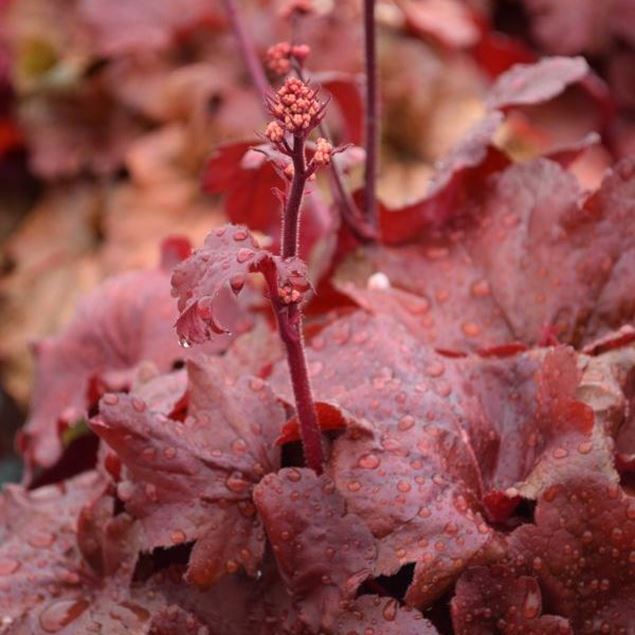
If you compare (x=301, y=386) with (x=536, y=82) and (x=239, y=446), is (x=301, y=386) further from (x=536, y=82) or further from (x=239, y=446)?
(x=536, y=82)

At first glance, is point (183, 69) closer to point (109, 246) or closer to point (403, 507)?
point (109, 246)

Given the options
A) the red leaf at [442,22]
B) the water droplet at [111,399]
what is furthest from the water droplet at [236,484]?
the red leaf at [442,22]

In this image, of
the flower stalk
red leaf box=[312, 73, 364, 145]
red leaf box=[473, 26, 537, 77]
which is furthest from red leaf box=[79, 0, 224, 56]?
the flower stalk

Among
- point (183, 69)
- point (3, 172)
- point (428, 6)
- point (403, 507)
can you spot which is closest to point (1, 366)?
point (3, 172)

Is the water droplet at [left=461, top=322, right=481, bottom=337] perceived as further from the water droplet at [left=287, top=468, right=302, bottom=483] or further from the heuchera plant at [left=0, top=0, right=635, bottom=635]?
the water droplet at [left=287, top=468, right=302, bottom=483]

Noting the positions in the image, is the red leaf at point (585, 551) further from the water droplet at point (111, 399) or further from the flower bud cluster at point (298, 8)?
the flower bud cluster at point (298, 8)
